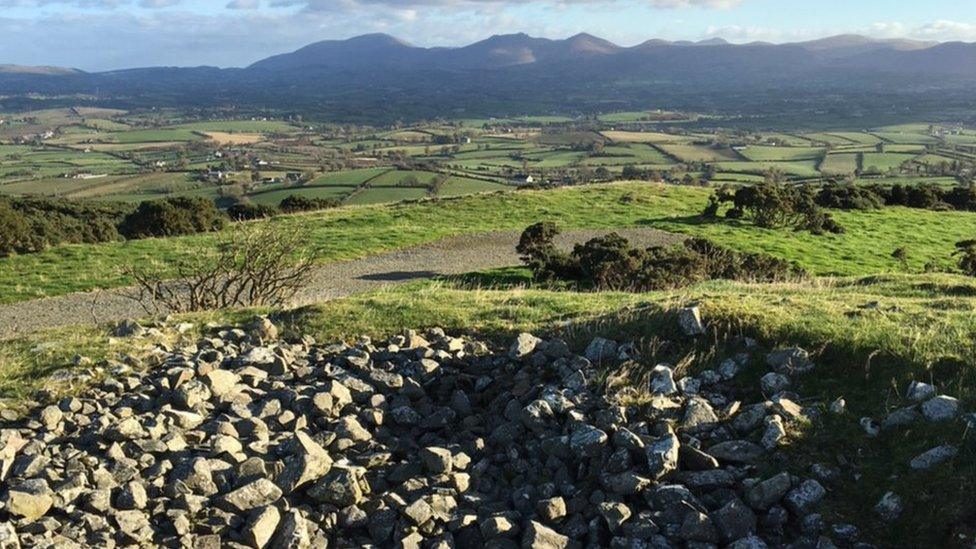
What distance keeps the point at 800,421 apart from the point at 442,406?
14.7 ft

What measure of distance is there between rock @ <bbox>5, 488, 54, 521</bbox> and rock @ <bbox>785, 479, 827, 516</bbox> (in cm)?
728

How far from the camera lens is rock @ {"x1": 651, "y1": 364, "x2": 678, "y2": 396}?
8758mm

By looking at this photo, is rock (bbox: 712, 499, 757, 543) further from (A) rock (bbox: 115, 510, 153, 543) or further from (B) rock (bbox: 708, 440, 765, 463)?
(A) rock (bbox: 115, 510, 153, 543)

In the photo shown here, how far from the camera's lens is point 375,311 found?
13391 mm

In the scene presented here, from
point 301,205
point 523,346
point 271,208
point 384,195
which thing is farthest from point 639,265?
point 384,195

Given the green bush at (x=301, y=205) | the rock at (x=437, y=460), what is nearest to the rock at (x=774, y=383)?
the rock at (x=437, y=460)

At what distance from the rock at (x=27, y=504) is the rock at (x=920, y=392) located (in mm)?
9245

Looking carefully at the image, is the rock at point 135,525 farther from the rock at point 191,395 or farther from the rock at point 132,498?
the rock at point 191,395

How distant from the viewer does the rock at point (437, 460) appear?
7.80 m

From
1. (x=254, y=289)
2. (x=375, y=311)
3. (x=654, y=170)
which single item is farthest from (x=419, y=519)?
(x=654, y=170)

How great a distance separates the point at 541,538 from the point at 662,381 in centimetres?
315

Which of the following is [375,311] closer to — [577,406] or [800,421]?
[577,406]

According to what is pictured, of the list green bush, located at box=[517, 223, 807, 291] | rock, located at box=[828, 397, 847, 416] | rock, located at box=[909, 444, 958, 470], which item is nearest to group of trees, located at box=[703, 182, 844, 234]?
green bush, located at box=[517, 223, 807, 291]

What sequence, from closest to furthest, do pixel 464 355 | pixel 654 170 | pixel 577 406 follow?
pixel 577 406, pixel 464 355, pixel 654 170
